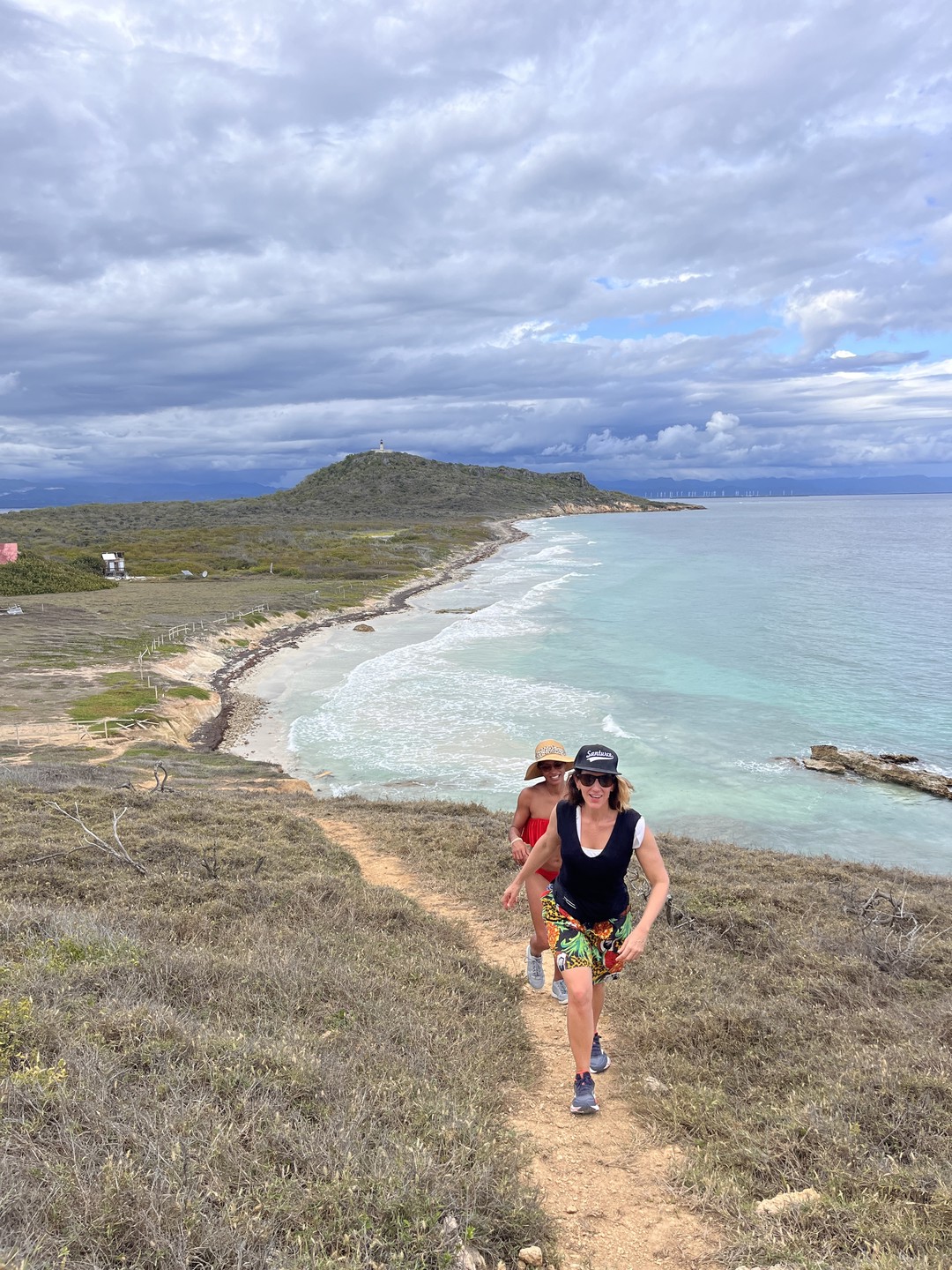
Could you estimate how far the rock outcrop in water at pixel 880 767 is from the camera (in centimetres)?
2216

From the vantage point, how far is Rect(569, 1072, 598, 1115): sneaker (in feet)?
16.6

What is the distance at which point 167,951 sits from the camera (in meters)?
6.10

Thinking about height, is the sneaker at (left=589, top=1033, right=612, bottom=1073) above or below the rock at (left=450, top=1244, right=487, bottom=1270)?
below

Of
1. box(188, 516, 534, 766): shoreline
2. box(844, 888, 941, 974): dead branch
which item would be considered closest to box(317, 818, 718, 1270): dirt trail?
box(844, 888, 941, 974): dead branch

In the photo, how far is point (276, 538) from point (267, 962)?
3998 inches

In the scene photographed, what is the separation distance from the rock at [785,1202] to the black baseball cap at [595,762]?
7.77 ft

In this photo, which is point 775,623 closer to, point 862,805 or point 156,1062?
point 862,805

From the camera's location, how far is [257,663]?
3944 centimetres

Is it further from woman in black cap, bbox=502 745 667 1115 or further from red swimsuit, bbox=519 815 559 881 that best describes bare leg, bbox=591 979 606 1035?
red swimsuit, bbox=519 815 559 881

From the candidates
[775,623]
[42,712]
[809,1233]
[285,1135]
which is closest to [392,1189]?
[285,1135]

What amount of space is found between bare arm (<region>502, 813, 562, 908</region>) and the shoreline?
19.7 meters

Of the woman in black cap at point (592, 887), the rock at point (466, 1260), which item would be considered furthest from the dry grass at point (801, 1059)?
the rock at point (466, 1260)

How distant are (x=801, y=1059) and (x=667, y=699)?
89.6 ft

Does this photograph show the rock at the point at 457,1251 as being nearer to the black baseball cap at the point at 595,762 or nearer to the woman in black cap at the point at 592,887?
the woman in black cap at the point at 592,887
